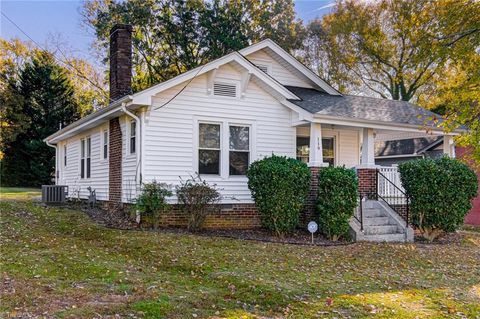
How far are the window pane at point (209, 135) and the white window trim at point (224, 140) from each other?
0.34 ft

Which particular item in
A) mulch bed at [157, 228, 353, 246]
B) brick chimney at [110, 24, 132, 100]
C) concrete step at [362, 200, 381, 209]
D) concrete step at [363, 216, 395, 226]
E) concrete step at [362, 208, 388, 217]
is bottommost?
mulch bed at [157, 228, 353, 246]

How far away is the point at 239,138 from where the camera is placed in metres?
12.7

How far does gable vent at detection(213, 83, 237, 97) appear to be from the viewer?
40.5 feet

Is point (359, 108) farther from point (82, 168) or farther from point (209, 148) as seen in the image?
point (82, 168)

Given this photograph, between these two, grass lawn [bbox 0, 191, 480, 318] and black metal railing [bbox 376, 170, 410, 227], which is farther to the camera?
black metal railing [bbox 376, 170, 410, 227]

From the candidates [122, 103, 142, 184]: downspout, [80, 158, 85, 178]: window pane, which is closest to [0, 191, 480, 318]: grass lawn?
[122, 103, 142, 184]: downspout

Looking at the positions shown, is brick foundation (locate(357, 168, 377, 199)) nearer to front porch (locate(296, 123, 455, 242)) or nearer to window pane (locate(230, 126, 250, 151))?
front porch (locate(296, 123, 455, 242))

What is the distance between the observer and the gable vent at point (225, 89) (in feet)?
40.5

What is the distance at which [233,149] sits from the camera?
12.6 metres

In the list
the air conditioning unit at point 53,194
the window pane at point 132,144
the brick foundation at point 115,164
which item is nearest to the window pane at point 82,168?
the air conditioning unit at point 53,194

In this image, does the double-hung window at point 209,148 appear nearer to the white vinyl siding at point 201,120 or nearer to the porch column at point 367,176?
the white vinyl siding at point 201,120

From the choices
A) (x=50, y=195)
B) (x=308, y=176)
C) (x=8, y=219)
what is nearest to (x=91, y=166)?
(x=50, y=195)

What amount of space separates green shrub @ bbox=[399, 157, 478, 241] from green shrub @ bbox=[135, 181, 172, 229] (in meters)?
6.56

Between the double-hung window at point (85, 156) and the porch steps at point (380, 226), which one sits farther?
the double-hung window at point (85, 156)
